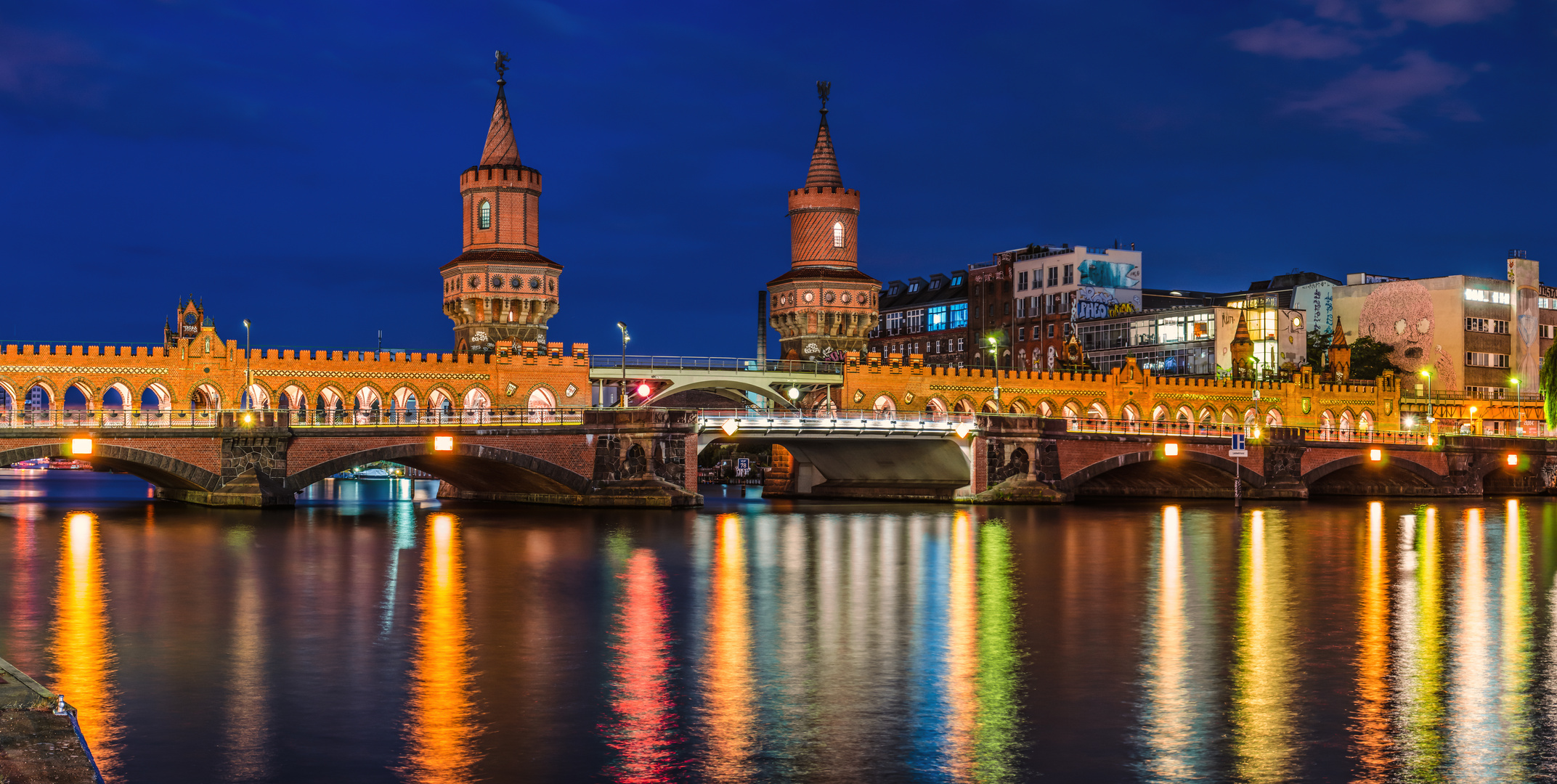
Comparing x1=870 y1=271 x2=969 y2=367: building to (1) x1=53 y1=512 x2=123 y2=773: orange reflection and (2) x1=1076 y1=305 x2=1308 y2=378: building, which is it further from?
(1) x1=53 y1=512 x2=123 y2=773: orange reflection

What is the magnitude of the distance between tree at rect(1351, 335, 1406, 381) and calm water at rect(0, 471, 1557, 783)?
85271 mm

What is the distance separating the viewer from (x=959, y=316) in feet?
541

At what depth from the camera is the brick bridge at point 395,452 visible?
71.1m

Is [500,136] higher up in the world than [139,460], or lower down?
higher up

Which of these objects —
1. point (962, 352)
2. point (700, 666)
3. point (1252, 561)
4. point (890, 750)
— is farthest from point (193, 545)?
point (962, 352)

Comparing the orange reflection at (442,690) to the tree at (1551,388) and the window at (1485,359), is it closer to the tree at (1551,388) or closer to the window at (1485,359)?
the tree at (1551,388)

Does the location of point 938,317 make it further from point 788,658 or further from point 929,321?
point 788,658

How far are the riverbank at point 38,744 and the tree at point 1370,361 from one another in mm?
131835

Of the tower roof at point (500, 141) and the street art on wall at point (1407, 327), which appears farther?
the street art on wall at point (1407, 327)

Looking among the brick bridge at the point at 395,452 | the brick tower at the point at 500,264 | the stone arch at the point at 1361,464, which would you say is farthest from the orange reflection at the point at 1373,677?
the brick tower at the point at 500,264

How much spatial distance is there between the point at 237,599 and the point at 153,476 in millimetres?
48279

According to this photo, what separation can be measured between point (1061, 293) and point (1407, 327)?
31.9 meters

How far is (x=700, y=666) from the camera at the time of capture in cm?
2664

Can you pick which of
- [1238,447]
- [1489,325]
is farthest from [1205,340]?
[1238,447]
